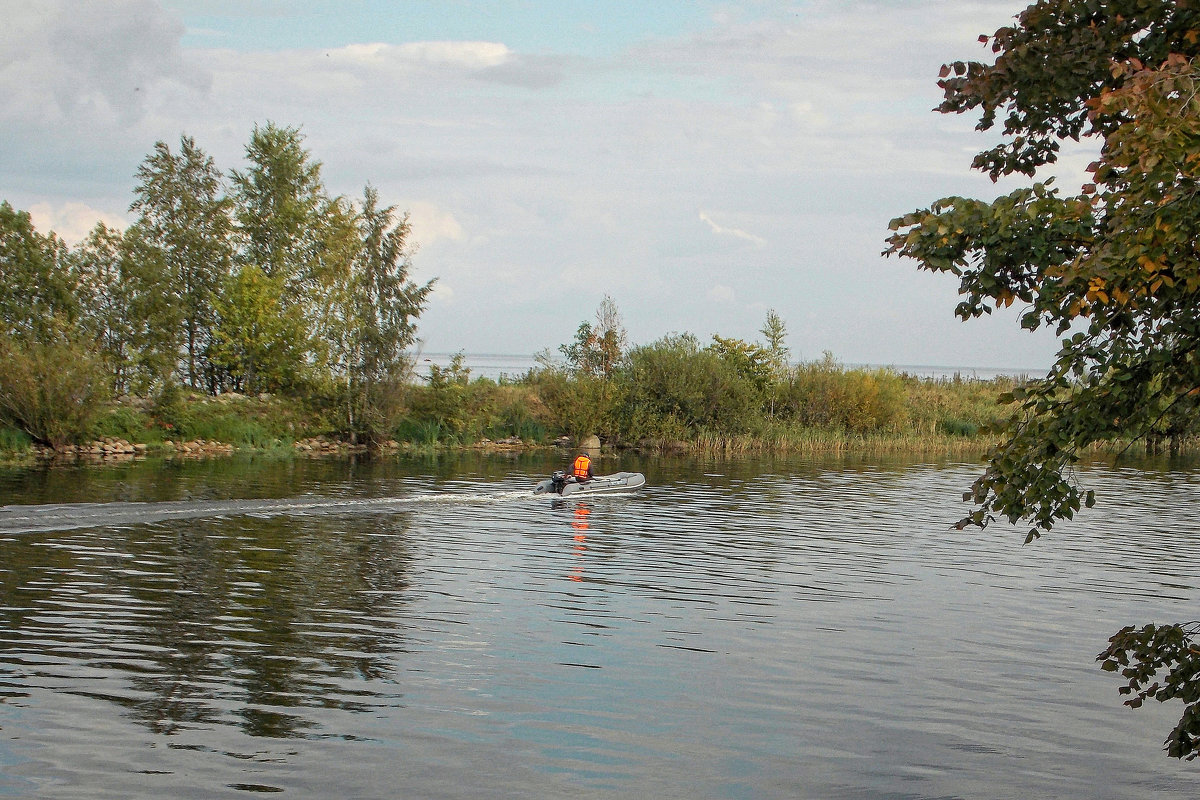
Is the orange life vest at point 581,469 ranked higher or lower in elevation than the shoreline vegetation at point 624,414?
lower

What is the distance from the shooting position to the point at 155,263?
45125 millimetres

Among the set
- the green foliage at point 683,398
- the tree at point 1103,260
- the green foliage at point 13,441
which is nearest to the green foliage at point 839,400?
the green foliage at point 683,398

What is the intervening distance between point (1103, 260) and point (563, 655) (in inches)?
306

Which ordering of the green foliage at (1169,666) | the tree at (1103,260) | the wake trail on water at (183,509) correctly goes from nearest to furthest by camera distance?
the tree at (1103,260), the green foliage at (1169,666), the wake trail on water at (183,509)

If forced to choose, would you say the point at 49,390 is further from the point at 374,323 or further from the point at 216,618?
the point at 216,618

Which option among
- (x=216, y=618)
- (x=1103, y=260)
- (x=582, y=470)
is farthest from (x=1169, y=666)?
(x=582, y=470)

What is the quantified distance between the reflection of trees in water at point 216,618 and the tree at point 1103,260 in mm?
5959

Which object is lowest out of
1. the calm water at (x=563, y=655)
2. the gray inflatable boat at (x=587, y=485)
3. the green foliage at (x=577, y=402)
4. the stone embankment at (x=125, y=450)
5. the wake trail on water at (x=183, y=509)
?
the calm water at (x=563, y=655)

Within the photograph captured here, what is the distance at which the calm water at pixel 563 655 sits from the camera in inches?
334

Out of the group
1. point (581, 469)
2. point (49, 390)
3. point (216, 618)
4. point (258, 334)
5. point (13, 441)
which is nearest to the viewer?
point (216, 618)

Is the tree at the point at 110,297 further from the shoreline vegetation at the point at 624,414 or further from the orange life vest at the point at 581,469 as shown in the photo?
the orange life vest at the point at 581,469

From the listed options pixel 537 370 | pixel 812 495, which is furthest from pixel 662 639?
pixel 537 370

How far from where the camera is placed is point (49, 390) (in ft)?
122

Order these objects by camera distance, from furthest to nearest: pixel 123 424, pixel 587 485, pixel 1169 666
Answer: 1. pixel 123 424
2. pixel 587 485
3. pixel 1169 666
